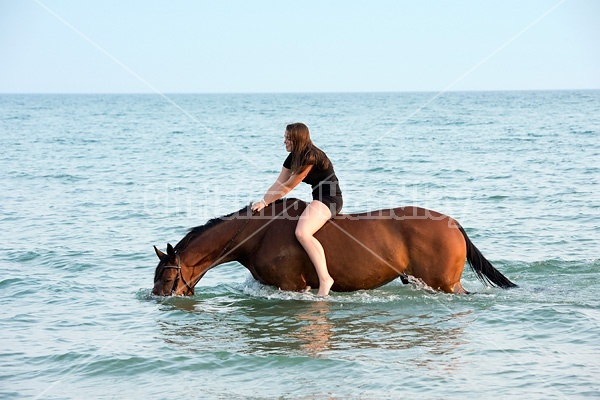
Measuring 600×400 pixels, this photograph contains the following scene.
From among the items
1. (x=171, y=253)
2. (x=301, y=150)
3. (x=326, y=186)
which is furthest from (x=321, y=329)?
(x=171, y=253)

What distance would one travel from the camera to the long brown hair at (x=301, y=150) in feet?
27.2

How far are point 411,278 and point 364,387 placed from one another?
8.47ft

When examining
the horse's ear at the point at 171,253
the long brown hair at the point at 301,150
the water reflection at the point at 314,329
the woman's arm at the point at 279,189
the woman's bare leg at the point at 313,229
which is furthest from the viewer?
the horse's ear at the point at 171,253

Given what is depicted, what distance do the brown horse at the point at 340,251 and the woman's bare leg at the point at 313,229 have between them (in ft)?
0.48

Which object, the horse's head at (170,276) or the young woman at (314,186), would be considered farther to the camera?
the horse's head at (170,276)

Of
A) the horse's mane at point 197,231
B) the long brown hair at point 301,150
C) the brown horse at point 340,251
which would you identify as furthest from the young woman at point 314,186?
the horse's mane at point 197,231

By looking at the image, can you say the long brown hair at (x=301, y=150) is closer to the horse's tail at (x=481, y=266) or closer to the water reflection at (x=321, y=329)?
the water reflection at (x=321, y=329)

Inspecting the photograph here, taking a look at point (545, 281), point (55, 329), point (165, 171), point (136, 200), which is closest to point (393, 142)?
point (165, 171)

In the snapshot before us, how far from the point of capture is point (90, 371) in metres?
6.92

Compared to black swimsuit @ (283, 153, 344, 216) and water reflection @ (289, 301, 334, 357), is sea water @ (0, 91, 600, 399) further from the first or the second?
black swimsuit @ (283, 153, 344, 216)

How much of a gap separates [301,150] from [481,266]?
A: 2492 millimetres

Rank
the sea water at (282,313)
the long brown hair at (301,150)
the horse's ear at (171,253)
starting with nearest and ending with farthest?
the sea water at (282,313) → the long brown hair at (301,150) → the horse's ear at (171,253)

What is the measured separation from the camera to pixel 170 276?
8844mm

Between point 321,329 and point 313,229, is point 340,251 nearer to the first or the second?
point 313,229
